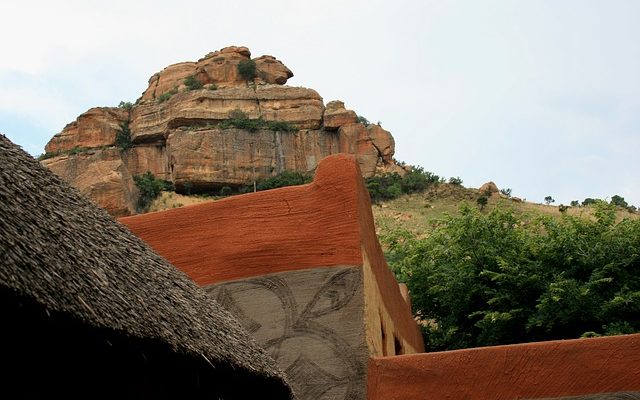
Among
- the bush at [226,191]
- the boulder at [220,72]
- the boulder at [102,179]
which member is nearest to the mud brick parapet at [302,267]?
the boulder at [102,179]

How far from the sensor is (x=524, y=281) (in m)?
14.4

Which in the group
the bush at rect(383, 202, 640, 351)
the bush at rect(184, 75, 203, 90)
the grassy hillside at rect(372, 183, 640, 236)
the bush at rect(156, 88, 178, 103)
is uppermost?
the bush at rect(184, 75, 203, 90)

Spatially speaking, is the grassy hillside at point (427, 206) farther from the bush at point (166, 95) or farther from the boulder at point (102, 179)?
the bush at point (166, 95)

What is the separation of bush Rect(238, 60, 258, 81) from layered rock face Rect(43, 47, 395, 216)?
0.13 meters

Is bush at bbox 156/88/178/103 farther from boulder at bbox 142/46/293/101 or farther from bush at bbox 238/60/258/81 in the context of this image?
bush at bbox 238/60/258/81

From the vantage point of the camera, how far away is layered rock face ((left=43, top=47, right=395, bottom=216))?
6638cm

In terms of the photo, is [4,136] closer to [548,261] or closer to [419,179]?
[548,261]

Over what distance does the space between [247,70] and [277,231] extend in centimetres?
6485

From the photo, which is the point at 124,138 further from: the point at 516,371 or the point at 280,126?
the point at 516,371

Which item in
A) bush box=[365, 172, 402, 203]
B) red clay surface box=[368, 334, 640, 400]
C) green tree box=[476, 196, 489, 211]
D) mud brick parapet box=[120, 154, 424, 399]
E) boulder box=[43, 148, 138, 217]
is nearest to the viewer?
red clay surface box=[368, 334, 640, 400]

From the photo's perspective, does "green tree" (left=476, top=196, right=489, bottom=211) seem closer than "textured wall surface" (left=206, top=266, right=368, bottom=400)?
No

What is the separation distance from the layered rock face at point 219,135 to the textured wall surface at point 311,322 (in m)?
53.4

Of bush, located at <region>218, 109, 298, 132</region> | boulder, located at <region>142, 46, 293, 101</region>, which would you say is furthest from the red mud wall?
boulder, located at <region>142, 46, 293, 101</region>

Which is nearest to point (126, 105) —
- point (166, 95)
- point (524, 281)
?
point (166, 95)
